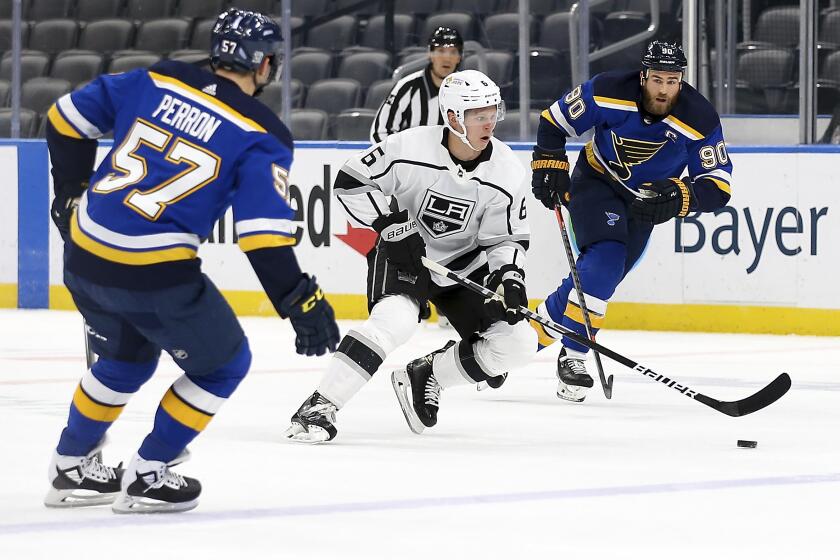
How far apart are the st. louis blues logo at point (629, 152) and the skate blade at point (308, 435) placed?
1770 millimetres

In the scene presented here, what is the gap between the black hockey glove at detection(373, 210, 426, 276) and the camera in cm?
468

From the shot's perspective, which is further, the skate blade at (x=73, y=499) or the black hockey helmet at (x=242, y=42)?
the skate blade at (x=73, y=499)

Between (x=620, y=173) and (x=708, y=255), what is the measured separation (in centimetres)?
193

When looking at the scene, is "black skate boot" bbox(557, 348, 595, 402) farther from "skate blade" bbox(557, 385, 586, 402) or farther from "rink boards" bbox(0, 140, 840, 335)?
"rink boards" bbox(0, 140, 840, 335)

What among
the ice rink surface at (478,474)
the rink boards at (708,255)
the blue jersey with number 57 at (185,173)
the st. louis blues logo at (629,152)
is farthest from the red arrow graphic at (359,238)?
the blue jersey with number 57 at (185,173)

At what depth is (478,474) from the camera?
4.05 metres

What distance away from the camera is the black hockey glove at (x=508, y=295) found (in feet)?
15.5

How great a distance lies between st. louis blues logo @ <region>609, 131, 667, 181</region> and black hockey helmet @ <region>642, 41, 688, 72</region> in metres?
0.31

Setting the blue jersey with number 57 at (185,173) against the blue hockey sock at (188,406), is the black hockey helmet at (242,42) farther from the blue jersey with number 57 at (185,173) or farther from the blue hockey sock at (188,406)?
the blue hockey sock at (188,406)

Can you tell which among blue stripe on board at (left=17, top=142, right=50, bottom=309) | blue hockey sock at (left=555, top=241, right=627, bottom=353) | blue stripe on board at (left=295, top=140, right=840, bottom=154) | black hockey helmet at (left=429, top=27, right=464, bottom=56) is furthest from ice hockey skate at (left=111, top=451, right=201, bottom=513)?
blue stripe on board at (left=17, top=142, right=50, bottom=309)

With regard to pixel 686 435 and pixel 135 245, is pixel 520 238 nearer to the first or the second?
pixel 686 435

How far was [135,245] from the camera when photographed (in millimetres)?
3322

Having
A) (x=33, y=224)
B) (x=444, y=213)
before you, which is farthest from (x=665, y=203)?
(x=33, y=224)

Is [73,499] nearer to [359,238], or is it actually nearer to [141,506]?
[141,506]
